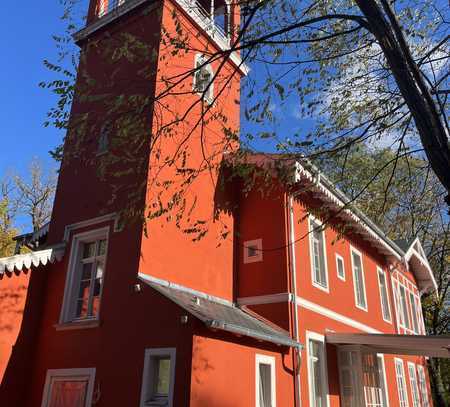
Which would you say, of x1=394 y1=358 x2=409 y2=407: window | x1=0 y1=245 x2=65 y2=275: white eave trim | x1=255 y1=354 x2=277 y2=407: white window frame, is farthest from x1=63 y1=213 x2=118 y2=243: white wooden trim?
x1=394 y1=358 x2=409 y2=407: window

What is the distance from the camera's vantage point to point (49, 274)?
1024cm

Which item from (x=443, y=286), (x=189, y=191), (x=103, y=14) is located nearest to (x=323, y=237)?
(x=189, y=191)

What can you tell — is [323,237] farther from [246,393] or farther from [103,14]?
[103,14]

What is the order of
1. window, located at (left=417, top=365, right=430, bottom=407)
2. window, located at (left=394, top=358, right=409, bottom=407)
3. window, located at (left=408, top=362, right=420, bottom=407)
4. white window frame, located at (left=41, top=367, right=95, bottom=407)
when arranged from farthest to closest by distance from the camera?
window, located at (left=417, top=365, right=430, bottom=407), window, located at (left=408, top=362, right=420, bottom=407), window, located at (left=394, top=358, right=409, bottom=407), white window frame, located at (left=41, top=367, right=95, bottom=407)

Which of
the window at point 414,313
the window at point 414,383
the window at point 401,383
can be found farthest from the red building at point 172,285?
the window at point 414,313

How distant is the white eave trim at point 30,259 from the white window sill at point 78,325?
1376 mm

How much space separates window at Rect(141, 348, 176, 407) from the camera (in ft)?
24.1

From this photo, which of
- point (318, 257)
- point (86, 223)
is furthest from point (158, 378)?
point (318, 257)

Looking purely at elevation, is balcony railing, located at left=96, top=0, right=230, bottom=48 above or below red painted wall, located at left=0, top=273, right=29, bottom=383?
above

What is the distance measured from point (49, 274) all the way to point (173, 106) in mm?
4920

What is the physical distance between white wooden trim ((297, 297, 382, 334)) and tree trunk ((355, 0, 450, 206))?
645cm

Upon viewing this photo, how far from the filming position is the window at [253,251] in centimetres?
1108

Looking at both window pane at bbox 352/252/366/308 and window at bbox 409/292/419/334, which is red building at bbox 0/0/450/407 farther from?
window at bbox 409/292/419/334

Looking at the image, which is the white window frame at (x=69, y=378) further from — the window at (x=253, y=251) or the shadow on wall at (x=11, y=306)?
the window at (x=253, y=251)
